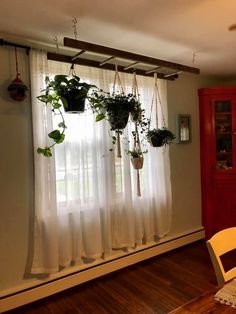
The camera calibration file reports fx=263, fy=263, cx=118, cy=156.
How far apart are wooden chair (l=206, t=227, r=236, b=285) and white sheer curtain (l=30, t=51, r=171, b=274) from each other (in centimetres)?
134

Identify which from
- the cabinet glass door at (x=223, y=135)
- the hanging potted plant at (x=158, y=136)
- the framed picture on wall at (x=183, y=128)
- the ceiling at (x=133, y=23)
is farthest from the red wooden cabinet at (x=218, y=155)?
the hanging potted plant at (x=158, y=136)

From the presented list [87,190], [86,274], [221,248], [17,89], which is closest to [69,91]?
[17,89]

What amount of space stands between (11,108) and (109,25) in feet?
3.41

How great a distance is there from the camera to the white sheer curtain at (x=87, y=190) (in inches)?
90.0

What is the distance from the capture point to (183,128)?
3.39m

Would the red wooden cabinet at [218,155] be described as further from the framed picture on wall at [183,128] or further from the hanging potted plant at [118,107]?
the hanging potted plant at [118,107]

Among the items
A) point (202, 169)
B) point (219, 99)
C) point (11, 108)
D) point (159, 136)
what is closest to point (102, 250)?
point (159, 136)

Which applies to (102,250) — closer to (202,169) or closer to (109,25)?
(202,169)

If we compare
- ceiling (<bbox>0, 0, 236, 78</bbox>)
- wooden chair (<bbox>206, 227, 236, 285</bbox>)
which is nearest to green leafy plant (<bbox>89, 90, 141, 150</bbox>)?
ceiling (<bbox>0, 0, 236, 78</bbox>)

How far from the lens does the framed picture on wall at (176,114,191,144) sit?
334 centimetres

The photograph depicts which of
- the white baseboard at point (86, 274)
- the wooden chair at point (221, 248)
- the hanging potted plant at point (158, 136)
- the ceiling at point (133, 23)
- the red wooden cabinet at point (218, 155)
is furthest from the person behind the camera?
the red wooden cabinet at point (218, 155)

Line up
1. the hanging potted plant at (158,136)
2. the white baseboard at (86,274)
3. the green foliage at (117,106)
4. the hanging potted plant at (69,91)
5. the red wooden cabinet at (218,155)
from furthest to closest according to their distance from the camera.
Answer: the red wooden cabinet at (218,155), the hanging potted plant at (158,136), the white baseboard at (86,274), the green foliage at (117,106), the hanging potted plant at (69,91)

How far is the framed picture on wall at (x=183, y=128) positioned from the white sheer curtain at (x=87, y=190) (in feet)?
1.44

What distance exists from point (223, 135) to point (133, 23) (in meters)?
2.18
